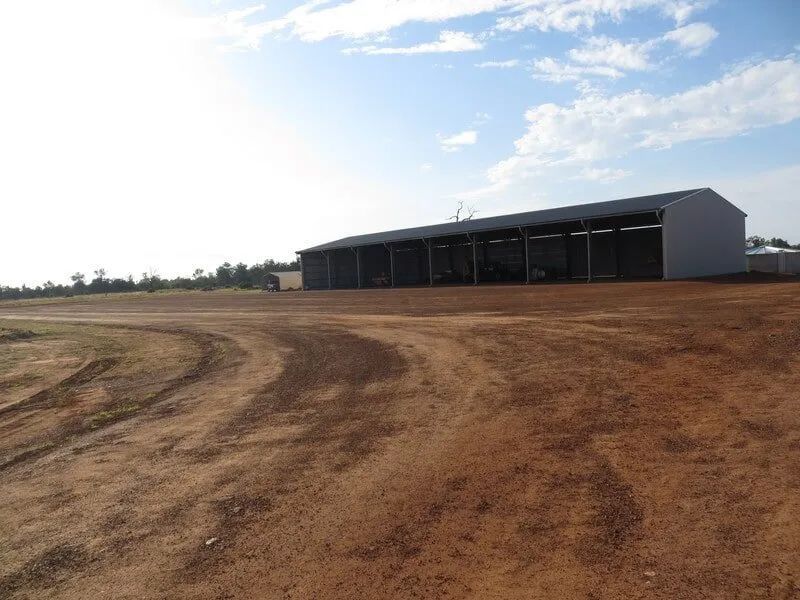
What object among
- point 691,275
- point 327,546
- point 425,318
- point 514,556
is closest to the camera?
point 514,556

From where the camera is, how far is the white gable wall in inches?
1271

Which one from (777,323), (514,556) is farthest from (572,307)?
(514,556)

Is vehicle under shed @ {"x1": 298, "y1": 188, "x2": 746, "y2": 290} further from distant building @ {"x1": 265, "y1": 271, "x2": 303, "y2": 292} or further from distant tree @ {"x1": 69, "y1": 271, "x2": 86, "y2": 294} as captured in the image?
distant tree @ {"x1": 69, "y1": 271, "x2": 86, "y2": 294}

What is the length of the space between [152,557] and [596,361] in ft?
26.6

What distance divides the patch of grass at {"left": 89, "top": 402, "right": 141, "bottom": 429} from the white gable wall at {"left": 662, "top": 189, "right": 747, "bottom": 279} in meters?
29.5

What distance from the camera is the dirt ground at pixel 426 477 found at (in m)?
3.82

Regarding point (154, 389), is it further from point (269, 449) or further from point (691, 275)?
point (691, 275)

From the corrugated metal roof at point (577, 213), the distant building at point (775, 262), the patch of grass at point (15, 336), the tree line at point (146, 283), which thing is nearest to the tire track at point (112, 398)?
the patch of grass at point (15, 336)

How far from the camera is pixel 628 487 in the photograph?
16.1ft

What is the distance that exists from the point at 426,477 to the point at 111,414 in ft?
19.7

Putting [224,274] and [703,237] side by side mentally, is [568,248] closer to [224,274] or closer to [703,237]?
[703,237]

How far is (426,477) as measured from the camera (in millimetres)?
5426

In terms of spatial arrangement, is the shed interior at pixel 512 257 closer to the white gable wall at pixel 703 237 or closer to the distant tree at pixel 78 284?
the white gable wall at pixel 703 237

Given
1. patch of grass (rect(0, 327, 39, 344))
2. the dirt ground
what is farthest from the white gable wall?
patch of grass (rect(0, 327, 39, 344))
